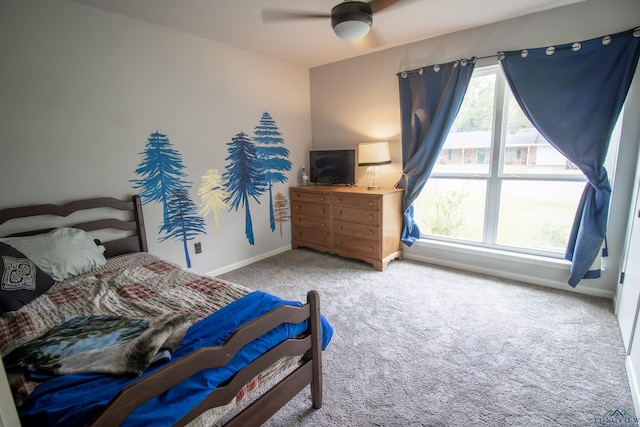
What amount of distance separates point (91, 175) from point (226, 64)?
1756 millimetres

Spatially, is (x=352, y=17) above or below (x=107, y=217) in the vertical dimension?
above

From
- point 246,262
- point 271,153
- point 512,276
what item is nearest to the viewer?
point 512,276

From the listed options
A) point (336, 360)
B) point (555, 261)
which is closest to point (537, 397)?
point (336, 360)

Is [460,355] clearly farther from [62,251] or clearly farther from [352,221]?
[62,251]

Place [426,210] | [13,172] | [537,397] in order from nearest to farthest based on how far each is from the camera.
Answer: [537,397], [13,172], [426,210]

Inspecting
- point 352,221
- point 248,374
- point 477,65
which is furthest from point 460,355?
point 477,65

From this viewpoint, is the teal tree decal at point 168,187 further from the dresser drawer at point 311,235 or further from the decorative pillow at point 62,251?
the dresser drawer at point 311,235

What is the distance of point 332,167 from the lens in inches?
159

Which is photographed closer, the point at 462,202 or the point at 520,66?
the point at 520,66

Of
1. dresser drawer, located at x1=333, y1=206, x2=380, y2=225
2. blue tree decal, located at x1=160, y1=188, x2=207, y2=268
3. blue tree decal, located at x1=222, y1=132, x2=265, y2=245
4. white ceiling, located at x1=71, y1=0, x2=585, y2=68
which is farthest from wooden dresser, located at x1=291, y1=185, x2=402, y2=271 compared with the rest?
white ceiling, located at x1=71, y1=0, x2=585, y2=68

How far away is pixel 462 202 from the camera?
11.2 ft

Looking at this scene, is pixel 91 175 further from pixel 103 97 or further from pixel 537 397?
pixel 537 397

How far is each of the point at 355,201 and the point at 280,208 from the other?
3.70 feet

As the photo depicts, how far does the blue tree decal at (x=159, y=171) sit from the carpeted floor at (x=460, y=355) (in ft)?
4.09
